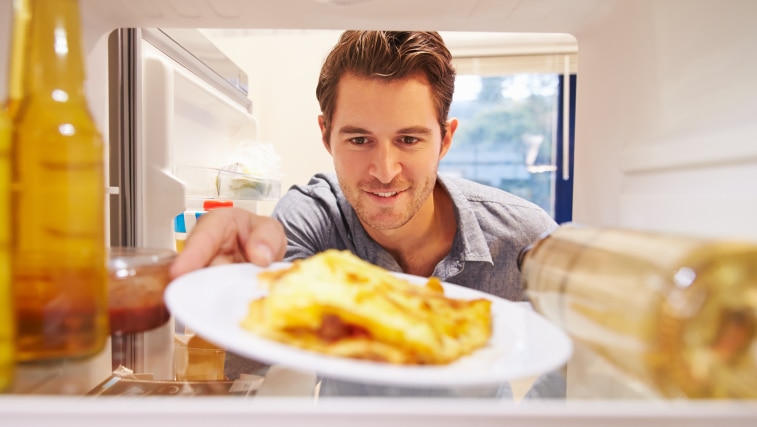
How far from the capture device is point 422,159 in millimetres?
1125

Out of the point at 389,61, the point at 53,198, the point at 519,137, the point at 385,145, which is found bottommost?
the point at 53,198

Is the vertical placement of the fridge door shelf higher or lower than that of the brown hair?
lower

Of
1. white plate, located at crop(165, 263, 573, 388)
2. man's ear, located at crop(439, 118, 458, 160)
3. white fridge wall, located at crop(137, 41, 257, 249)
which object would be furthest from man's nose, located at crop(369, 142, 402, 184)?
white plate, located at crop(165, 263, 573, 388)

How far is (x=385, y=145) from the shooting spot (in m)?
1.05

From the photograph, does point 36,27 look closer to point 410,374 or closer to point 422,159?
point 410,374

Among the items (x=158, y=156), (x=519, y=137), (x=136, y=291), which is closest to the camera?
(x=136, y=291)

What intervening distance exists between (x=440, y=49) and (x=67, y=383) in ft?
3.51

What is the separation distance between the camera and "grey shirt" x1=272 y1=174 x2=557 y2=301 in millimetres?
1085

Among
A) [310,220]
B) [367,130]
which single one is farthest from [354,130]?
[310,220]

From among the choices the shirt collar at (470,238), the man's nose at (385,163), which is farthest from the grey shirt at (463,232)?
the man's nose at (385,163)

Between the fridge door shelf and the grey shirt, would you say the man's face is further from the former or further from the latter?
the fridge door shelf

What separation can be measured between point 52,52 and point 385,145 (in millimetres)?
723

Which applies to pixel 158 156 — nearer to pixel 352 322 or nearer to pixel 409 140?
pixel 409 140

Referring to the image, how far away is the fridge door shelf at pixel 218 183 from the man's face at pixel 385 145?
359 millimetres
